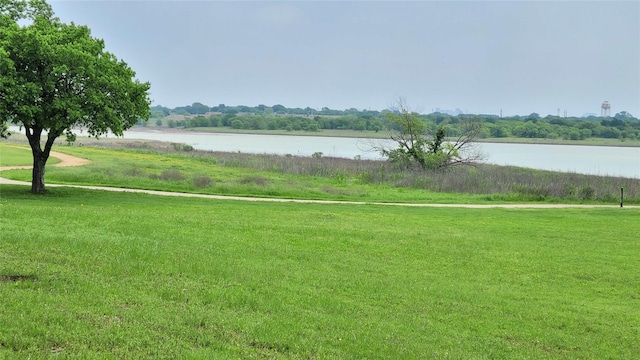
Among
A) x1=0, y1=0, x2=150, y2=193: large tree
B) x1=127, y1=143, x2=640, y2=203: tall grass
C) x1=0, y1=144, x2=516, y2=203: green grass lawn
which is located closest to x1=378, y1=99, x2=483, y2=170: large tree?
x1=127, y1=143, x2=640, y2=203: tall grass

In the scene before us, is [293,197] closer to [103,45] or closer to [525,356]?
[103,45]

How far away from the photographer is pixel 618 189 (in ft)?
126

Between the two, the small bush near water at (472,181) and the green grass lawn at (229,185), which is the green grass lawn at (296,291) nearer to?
the green grass lawn at (229,185)

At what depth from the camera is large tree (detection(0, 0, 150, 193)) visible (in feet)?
64.3

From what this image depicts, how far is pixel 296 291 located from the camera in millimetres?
9180

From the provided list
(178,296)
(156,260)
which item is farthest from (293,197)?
(178,296)

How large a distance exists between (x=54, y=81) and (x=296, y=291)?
52.1ft

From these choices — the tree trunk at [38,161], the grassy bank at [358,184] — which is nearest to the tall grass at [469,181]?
the grassy bank at [358,184]

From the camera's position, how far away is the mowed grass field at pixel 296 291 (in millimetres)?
6520

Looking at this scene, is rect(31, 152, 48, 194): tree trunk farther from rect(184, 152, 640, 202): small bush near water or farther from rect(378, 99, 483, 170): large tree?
rect(378, 99, 483, 170): large tree

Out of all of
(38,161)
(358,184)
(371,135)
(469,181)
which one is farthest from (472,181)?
(371,135)

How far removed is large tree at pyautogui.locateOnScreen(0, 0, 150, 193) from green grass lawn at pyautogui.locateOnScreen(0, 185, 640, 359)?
6389mm

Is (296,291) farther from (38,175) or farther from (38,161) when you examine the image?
(38,161)

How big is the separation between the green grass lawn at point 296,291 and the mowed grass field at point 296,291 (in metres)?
0.03
